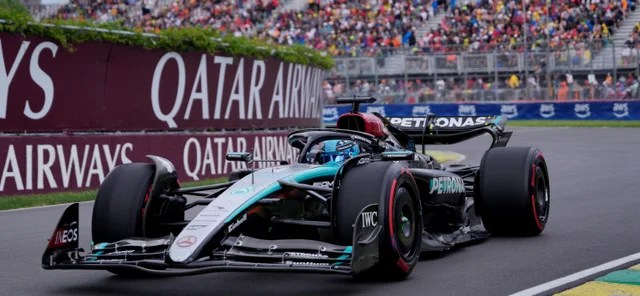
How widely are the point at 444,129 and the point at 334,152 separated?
2.86 meters

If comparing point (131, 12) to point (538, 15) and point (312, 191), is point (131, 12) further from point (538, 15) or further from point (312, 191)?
point (312, 191)

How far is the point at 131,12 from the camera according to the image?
167 ft

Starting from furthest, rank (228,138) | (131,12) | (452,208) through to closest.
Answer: (131,12)
(228,138)
(452,208)

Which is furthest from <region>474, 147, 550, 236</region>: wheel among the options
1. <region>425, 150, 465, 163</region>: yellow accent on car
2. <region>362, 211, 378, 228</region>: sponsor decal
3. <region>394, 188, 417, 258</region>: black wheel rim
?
<region>425, 150, 465, 163</region>: yellow accent on car

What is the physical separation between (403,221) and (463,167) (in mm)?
3318

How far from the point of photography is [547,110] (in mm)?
38438

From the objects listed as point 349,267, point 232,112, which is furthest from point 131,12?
point 349,267

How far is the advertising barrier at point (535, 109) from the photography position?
118 feet

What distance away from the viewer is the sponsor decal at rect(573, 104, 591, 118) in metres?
36.7

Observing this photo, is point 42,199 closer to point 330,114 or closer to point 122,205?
point 122,205

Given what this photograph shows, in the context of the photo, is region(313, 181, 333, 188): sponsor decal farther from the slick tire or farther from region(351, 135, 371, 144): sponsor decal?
the slick tire

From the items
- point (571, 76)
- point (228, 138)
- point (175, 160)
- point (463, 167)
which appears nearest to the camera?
point (463, 167)

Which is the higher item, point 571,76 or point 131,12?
point 131,12

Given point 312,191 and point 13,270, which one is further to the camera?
point 13,270
